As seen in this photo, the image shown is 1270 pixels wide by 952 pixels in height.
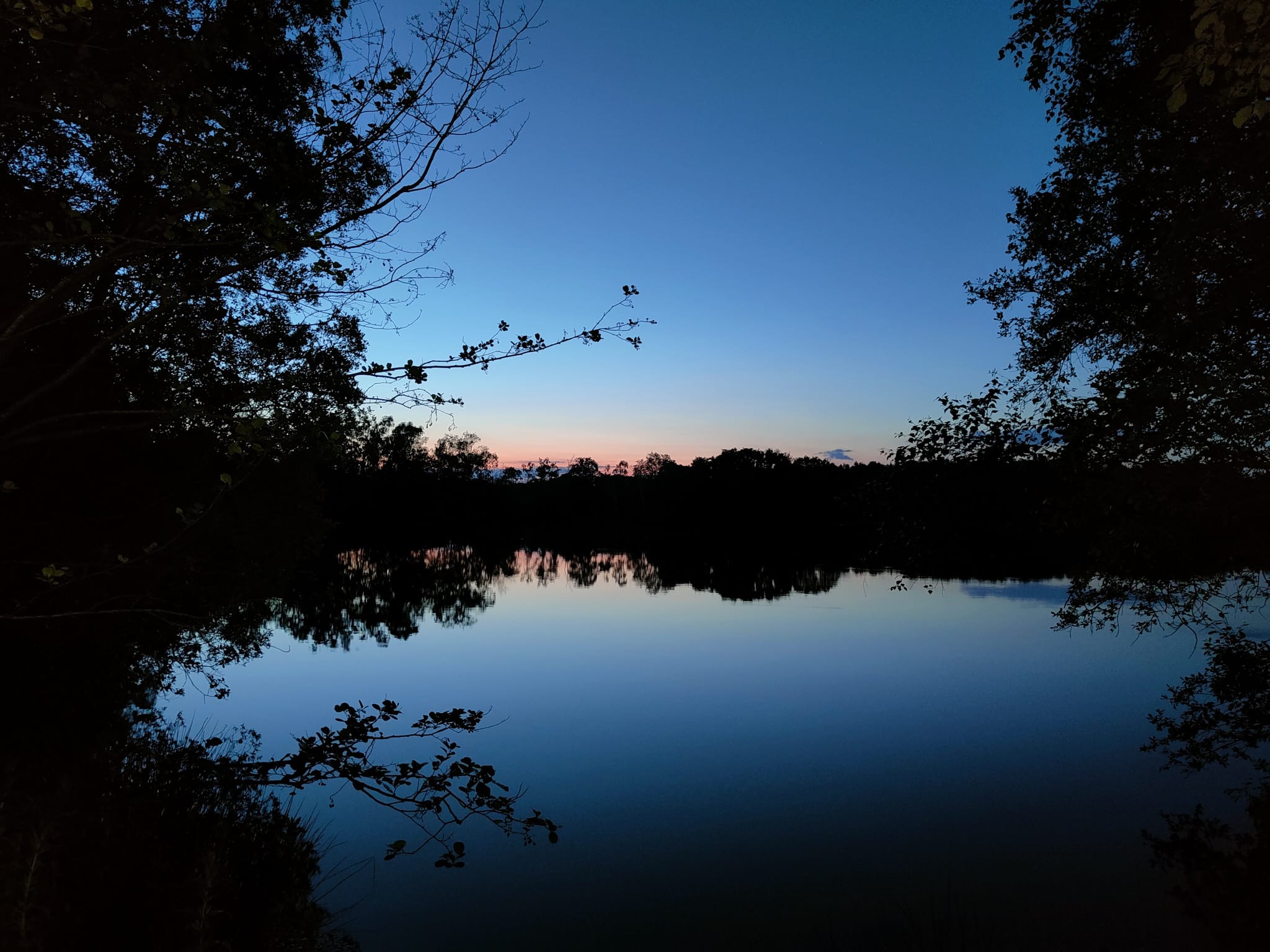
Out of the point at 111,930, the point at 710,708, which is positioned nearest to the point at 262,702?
the point at 710,708

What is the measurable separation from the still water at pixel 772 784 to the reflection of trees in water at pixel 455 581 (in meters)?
2.52

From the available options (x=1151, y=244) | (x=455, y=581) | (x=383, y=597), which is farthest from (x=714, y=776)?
(x=455, y=581)

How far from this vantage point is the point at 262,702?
61.0 feet

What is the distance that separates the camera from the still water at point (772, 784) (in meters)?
8.84

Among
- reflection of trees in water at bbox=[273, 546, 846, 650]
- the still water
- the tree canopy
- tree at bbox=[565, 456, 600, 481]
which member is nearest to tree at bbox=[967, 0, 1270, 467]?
the tree canopy

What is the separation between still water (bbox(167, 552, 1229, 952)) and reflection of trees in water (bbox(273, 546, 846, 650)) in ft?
→ 8.25

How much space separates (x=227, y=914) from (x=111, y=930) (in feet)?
2.84

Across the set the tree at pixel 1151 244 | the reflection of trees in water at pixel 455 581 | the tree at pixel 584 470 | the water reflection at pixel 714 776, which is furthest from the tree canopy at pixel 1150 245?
the tree at pixel 584 470

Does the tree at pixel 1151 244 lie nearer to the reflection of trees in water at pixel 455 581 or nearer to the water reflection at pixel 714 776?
the water reflection at pixel 714 776

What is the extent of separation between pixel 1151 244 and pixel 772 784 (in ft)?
34.7

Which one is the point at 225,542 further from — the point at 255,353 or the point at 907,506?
the point at 907,506

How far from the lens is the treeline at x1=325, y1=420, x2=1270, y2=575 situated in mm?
9609

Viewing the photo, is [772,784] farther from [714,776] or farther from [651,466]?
[651,466]

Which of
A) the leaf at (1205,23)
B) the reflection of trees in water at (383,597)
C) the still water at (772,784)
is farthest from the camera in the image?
the reflection of trees in water at (383,597)
